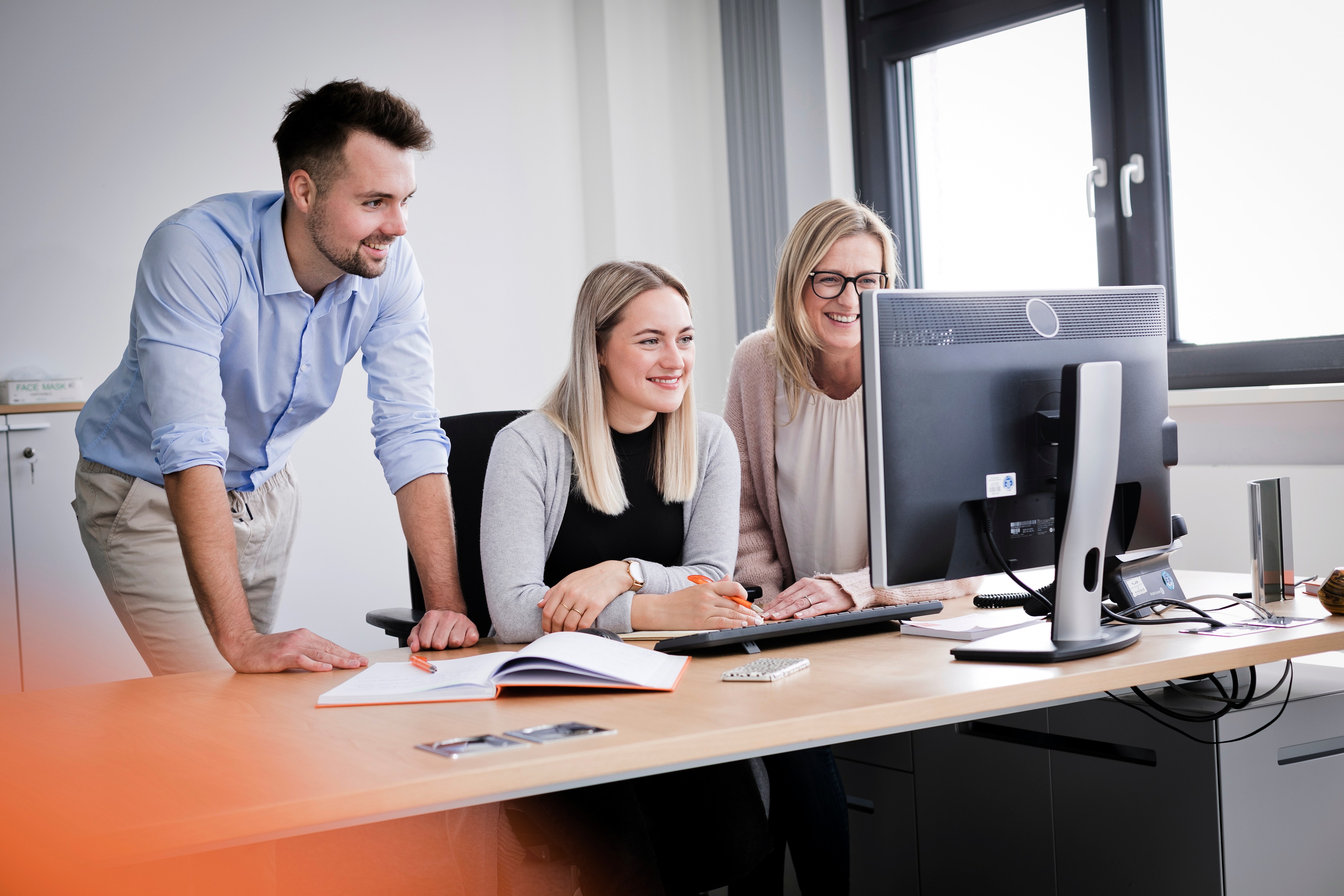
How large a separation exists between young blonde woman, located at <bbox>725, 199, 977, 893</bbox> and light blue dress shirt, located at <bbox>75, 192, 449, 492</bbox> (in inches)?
23.6

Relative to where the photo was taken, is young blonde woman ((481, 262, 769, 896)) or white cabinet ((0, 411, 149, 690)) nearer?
young blonde woman ((481, 262, 769, 896))

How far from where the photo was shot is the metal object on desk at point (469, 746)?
952mm

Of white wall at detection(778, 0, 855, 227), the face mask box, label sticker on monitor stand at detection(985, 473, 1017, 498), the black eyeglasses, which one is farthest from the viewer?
white wall at detection(778, 0, 855, 227)

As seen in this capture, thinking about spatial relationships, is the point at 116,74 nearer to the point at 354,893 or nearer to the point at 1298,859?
the point at 354,893

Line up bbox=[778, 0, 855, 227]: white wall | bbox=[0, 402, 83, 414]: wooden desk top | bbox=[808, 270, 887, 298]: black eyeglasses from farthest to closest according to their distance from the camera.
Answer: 1. bbox=[778, 0, 855, 227]: white wall
2. bbox=[0, 402, 83, 414]: wooden desk top
3. bbox=[808, 270, 887, 298]: black eyeglasses

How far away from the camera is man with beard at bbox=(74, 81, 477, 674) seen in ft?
5.37

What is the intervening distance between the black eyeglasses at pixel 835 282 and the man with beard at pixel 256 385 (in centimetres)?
76

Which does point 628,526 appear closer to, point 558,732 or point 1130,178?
point 558,732

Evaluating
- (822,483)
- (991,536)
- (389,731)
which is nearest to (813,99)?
(822,483)

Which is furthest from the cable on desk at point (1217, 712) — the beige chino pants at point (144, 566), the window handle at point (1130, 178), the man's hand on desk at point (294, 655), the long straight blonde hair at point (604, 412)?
the window handle at point (1130, 178)

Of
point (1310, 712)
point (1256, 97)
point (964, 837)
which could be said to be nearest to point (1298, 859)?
point (1310, 712)

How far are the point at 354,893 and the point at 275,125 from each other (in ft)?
8.38

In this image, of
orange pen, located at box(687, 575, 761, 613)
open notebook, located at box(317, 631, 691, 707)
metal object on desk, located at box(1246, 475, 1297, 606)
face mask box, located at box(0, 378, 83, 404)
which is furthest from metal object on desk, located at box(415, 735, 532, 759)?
face mask box, located at box(0, 378, 83, 404)

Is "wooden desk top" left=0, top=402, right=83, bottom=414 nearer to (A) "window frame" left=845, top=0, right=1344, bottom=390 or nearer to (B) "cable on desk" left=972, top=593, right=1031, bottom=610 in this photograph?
(B) "cable on desk" left=972, top=593, right=1031, bottom=610
